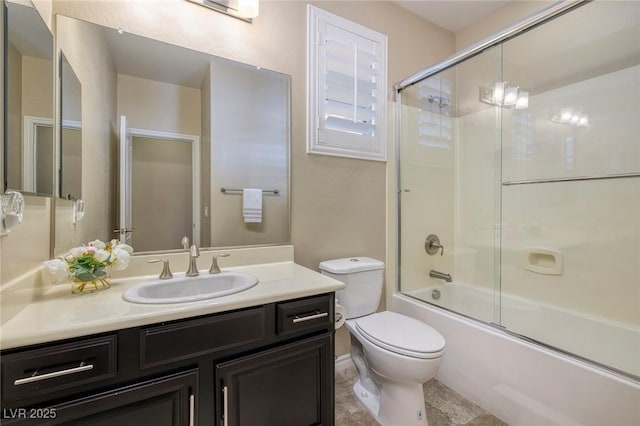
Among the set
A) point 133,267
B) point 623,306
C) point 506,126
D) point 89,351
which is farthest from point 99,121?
point 623,306

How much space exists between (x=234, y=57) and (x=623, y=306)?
2.67 metres

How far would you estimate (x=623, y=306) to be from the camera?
1679 millimetres

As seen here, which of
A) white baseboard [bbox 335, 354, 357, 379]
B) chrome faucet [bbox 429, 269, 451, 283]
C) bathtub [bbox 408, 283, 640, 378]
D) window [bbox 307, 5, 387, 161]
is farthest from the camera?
chrome faucet [bbox 429, 269, 451, 283]

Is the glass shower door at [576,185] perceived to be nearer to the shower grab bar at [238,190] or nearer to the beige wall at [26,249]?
the shower grab bar at [238,190]

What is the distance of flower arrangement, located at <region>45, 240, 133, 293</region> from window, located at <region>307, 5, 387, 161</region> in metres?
1.13

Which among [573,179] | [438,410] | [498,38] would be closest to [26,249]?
[438,410]

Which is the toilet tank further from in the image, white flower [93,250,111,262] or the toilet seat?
white flower [93,250,111,262]

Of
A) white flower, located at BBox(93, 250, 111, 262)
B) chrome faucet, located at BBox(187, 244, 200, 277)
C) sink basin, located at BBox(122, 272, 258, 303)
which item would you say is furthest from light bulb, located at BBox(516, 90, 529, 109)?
white flower, located at BBox(93, 250, 111, 262)

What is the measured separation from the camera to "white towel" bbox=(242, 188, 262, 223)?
1.59m

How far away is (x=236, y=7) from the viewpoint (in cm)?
150

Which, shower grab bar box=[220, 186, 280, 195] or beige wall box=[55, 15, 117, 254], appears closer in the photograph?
beige wall box=[55, 15, 117, 254]

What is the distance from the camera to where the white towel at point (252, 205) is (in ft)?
5.21

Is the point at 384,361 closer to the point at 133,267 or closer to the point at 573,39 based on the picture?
the point at 133,267

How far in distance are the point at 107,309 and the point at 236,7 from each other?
1547mm
